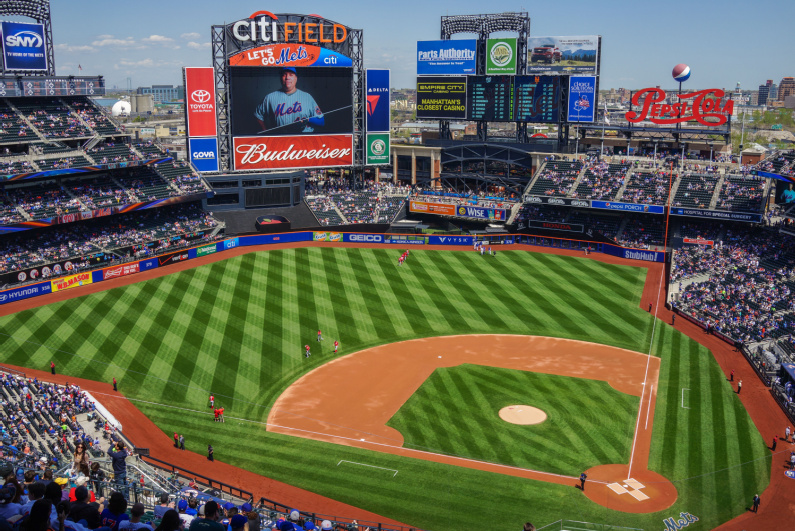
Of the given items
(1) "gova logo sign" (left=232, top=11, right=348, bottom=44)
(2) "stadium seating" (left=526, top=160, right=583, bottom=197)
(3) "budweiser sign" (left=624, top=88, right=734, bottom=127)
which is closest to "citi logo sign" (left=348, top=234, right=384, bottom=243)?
(2) "stadium seating" (left=526, top=160, right=583, bottom=197)

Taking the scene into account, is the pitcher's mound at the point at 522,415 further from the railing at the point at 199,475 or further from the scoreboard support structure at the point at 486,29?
the scoreboard support structure at the point at 486,29

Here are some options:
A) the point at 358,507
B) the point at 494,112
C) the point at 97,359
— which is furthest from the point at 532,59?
the point at 358,507

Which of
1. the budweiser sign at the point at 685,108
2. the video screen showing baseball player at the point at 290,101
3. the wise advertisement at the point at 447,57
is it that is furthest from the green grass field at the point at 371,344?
the wise advertisement at the point at 447,57

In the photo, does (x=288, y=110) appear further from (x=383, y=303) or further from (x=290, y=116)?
(x=383, y=303)

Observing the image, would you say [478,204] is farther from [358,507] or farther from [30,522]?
[30,522]

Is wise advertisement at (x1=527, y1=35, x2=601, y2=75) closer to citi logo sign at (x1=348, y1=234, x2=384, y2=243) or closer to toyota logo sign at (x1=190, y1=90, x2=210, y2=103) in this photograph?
citi logo sign at (x1=348, y1=234, x2=384, y2=243)

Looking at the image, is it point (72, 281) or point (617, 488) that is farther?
point (72, 281)

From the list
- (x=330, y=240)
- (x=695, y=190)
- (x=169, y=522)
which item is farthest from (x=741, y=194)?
(x=169, y=522)
